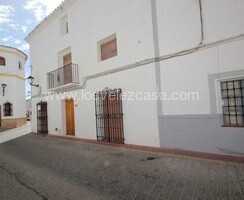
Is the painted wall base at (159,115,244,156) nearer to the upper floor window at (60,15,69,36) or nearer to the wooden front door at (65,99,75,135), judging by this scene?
the wooden front door at (65,99,75,135)

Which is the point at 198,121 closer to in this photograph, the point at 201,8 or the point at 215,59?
the point at 215,59

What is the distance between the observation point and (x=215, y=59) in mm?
4918

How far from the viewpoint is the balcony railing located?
920 cm

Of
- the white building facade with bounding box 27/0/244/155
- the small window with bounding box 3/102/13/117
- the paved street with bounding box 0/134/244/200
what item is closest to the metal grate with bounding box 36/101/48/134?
the white building facade with bounding box 27/0/244/155

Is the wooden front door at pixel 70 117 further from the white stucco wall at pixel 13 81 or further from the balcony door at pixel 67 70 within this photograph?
the white stucco wall at pixel 13 81

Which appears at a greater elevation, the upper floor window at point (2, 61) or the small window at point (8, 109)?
the upper floor window at point (2, 61)

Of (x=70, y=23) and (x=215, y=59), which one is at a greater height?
(x=70, y=23)

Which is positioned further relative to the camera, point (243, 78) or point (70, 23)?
point (70, 23)

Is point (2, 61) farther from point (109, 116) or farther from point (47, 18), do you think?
point (109, 116)

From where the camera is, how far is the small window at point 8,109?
16.8m

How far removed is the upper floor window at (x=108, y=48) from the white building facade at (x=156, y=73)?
4cm

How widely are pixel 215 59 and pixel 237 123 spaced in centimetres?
183

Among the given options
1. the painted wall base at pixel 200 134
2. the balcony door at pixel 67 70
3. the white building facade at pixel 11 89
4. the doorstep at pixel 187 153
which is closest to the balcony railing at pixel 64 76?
the balcony door at pixel 67 70

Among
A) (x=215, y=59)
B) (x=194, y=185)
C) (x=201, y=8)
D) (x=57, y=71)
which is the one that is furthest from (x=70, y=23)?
(x=194, y=185)
